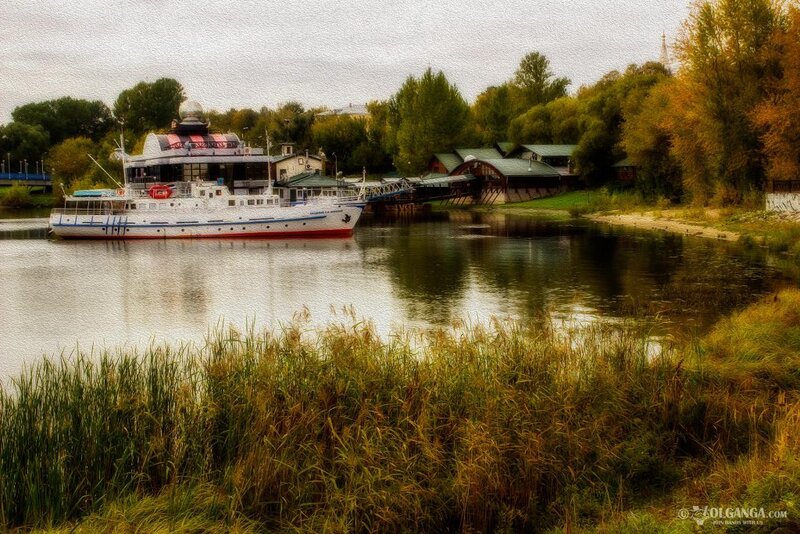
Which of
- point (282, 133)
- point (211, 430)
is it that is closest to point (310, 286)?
point (211, 430)

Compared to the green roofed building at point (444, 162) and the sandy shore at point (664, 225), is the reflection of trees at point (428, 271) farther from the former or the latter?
the green roofed building at point (444, 162)

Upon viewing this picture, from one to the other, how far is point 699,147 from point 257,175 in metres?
40.1

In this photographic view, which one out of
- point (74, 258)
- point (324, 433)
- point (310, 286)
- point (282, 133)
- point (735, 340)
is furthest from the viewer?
point (282, 133)

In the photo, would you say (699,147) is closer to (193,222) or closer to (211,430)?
(193,222)

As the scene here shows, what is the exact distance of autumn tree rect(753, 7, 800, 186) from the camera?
1582 inches

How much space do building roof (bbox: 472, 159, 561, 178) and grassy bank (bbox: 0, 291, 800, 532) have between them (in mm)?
72505

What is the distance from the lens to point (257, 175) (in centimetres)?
7569

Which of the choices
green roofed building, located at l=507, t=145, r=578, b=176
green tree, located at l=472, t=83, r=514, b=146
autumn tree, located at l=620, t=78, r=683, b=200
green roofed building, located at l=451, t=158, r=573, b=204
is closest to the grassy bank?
autumn tree, located at l=620, t=78, r=683, b=200

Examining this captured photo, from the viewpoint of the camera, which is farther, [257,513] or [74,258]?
[74,258]

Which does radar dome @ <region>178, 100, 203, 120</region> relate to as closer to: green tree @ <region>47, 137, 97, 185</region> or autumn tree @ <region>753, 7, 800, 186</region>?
green tree @ <region>47, 137, 97, 185</region>

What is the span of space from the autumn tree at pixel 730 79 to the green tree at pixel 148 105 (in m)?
96.7

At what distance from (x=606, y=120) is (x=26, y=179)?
80.4 metres

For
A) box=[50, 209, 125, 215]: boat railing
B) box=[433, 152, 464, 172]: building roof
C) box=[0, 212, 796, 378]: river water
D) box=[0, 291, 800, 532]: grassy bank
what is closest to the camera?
box=[0, 291, 800, 532]: grassy bank

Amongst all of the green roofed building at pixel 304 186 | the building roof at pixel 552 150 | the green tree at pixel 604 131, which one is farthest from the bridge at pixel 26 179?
the green tree at pixel 604 131
